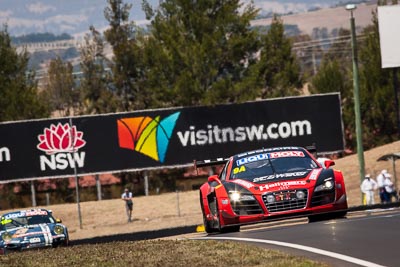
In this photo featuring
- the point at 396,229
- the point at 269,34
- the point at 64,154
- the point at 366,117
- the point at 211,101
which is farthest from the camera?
the point at 269,34

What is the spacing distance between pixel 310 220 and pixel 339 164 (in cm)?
3609

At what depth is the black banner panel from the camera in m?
52.2

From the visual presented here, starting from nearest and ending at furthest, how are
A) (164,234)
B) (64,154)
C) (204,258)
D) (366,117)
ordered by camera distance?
(204,258), (164,234), (64,154), (366,117)

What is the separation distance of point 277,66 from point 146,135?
1744cm

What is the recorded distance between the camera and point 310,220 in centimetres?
1936

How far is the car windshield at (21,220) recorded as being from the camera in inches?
973

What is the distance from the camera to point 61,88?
324 ft

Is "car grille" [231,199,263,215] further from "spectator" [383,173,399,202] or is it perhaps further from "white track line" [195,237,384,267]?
"spectator" [383,173,399,202]

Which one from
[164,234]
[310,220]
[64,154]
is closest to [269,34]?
[64,154]

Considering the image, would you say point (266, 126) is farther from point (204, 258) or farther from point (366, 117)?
point (204, 258)

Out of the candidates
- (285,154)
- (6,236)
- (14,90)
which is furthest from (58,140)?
(285,154)

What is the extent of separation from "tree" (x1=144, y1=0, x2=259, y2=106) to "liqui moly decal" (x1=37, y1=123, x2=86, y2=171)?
8.89 metres

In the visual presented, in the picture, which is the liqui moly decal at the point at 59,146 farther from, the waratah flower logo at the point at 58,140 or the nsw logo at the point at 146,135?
the nsw logo at the point at 146,135

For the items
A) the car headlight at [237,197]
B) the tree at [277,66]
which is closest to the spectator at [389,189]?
the tree at [277,66]
